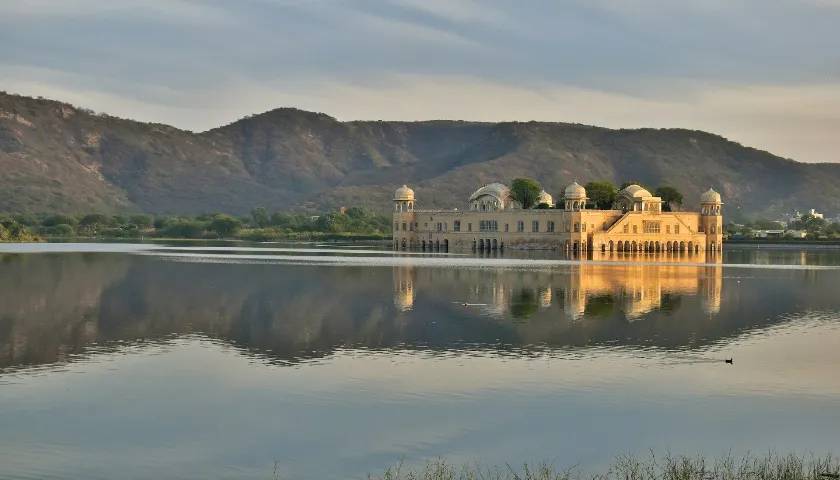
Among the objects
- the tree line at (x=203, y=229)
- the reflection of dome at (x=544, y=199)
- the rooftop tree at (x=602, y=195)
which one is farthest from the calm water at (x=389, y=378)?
the tree line at (x=203, y=229)

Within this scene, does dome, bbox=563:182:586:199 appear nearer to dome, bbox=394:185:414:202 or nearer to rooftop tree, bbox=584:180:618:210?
rooftop tree, bbox=584:180:618:210

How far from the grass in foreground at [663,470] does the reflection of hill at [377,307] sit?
12227 millimetres

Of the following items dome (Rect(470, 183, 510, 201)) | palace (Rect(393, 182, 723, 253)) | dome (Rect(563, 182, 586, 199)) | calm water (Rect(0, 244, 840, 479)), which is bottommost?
calm water (Rect(0, 244, 840, 479))

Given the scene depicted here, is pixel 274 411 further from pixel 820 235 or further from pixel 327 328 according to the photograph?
pixel 820 235

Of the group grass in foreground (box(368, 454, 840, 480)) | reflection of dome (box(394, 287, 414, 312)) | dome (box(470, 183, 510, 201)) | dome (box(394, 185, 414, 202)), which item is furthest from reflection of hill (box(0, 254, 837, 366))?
dome (box(394, 185, 414, 202))

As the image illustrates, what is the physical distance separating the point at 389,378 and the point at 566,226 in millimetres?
95737

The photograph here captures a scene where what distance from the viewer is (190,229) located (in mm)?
192625

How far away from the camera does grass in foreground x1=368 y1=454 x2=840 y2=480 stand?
695 inches

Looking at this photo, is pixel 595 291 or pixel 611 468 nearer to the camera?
pixel 611 468

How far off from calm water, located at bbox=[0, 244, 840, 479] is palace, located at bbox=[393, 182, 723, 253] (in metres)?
67.4

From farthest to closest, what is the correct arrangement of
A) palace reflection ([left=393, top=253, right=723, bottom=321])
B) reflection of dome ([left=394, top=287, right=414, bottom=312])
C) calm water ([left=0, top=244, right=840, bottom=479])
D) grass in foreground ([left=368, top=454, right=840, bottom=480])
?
palace reflection ([left=393, top=253, right=723, bottom=321])
reflection of dome ([left=394, top=287, right=414, bottom=312])
calm water ([left=0, top=244, right=840, bottom=479])
grass in foreground ([left=368, top=454, right=840, bottom=480])

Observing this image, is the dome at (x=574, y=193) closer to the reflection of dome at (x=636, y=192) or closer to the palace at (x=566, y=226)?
the palace at (x=566, y=226)

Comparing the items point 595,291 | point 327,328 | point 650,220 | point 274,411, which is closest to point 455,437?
point 274,411

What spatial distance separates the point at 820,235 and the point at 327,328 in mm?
162079
